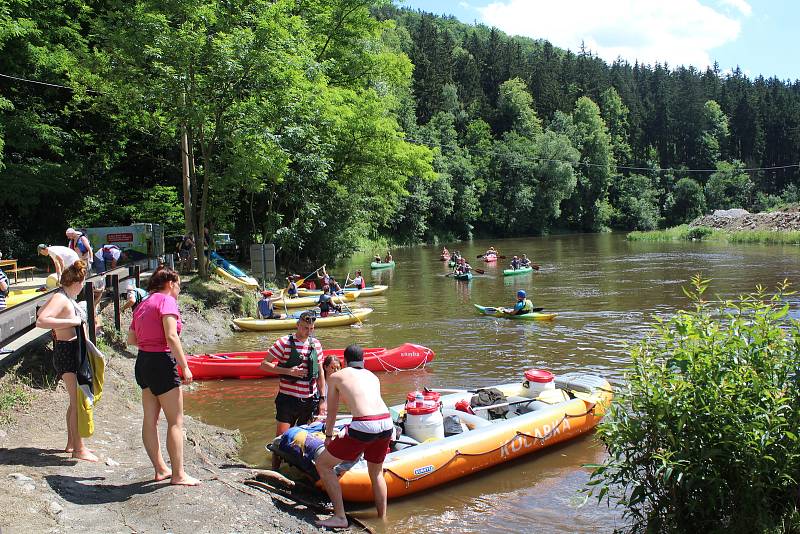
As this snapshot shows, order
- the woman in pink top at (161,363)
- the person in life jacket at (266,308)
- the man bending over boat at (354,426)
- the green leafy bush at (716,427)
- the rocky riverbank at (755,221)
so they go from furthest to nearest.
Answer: the rocky riverbank at (755,221)
the person in life jacket at (266,308)
the man bending over boat at (354,426)
the woman in pink top at (161,363)
the green leafy bush at (716,427)

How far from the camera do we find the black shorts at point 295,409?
7.38m

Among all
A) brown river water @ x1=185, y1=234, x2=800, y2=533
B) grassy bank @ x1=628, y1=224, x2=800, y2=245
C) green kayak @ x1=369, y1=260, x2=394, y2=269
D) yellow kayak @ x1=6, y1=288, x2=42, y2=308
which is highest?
grassy bank @ x1=628, y1=224, x2=800, y2=245

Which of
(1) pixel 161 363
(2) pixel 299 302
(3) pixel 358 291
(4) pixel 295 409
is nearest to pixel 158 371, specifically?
(1) pixel 161 363

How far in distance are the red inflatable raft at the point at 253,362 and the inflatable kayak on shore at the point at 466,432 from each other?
3.14 meters

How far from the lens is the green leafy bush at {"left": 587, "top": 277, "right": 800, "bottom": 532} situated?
4770 mm

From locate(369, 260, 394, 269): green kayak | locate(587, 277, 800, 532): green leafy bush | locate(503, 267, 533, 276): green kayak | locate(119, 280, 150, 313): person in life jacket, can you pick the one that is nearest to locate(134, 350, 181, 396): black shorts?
locate(587, 277, 800, 532): green leafy bush

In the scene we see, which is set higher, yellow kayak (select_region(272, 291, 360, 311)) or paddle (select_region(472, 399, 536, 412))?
yellow kayak (select_region(272, 291, 360, 311))

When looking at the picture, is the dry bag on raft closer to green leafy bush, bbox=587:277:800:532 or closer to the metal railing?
green leafy bush, bbox=587:277:800:532

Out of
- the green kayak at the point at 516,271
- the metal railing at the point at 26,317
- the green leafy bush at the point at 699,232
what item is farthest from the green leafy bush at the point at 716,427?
the green leafy bush at the point at 699,232

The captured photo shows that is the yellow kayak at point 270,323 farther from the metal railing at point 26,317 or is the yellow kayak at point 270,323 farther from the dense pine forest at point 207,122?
the metal railing at point 26,317

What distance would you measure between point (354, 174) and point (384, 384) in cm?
1627

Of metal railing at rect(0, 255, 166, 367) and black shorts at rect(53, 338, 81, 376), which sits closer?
black shorts at rect(53, 338, 81, 376)

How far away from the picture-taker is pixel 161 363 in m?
5.44

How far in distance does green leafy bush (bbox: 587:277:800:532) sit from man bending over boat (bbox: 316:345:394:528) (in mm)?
1945
